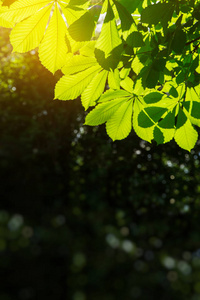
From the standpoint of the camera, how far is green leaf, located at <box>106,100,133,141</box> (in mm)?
682

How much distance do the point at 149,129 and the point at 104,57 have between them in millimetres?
219

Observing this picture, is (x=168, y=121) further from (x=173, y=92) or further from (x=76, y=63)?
(x=76, y=63)

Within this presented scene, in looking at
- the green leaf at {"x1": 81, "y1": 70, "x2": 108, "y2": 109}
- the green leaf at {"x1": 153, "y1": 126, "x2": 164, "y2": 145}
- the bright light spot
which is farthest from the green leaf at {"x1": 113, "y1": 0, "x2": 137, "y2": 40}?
the bright light spot

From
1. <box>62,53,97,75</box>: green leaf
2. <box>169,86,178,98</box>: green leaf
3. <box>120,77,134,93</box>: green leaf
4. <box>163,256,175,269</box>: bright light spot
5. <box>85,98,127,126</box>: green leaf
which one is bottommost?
<box>163,256,175,269</box>: bright light spot

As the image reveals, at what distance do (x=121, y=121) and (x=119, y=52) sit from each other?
0.18 m

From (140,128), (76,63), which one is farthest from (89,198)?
(76,63)

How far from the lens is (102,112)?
680mm

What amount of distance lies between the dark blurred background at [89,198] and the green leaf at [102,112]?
14.9ft

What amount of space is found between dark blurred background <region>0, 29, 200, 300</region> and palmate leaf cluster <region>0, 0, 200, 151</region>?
456cm

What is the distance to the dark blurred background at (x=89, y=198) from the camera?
16.9 feet

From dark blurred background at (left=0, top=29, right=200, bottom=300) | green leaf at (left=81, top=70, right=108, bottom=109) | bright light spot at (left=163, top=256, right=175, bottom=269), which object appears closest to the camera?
green leaf at (left=81, top=70, right=108, bottom=109)

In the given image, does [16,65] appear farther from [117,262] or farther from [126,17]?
[126,17]

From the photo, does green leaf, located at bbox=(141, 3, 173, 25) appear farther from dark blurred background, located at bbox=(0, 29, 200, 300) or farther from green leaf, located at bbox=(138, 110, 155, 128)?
dark blurred background, located at bbox=(0, 29, 200, 300)

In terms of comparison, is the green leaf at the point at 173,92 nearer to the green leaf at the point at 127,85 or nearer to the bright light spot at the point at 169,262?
the green leaf at the point at 127,85
